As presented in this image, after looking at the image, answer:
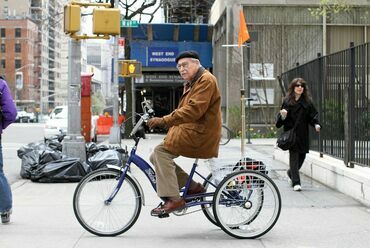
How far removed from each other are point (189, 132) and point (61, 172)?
5.24 m

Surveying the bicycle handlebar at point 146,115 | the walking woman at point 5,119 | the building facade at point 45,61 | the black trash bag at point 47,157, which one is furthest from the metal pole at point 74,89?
the building facade at point 45,61

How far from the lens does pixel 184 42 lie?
31.9 metres

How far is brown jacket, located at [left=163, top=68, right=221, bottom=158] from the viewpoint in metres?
5.86

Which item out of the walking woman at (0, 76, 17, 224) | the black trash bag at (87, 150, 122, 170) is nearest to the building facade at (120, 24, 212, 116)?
the black trash bag at (87, 150, 122, 170)

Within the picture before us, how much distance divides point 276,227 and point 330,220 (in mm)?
814

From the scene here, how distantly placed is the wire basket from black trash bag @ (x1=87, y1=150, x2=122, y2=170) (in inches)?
189

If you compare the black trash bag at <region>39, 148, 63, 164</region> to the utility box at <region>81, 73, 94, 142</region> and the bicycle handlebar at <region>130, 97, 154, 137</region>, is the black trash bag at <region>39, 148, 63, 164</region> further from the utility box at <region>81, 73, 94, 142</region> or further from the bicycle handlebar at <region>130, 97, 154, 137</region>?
the utility box at <region>81, 73, 94, 142</region>

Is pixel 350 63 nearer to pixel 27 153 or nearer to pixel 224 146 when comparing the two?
pixel 27 153

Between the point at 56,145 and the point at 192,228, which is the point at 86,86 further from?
the point at 192,228

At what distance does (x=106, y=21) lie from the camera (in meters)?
11.2

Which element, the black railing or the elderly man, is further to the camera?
the black railing

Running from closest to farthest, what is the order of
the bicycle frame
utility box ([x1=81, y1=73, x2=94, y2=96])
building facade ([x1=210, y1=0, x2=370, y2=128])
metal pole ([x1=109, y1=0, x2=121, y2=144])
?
the bicycle frame
utility box ([x1=81, y1=73, x2=94, y2=96])
metal pole ([x1=109, y1=0, x2=121, y2=144])
building facade ([x1=210, y1=0, x2=370, y2=128])

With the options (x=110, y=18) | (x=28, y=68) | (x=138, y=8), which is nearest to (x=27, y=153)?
(x=110, y=18)

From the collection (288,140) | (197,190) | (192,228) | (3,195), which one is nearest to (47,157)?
(3,195)
